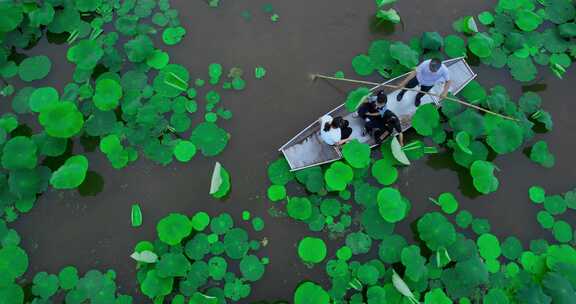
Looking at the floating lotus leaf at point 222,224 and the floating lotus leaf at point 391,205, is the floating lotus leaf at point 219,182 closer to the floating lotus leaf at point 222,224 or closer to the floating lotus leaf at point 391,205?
the floating lotus leaf at point 222,224

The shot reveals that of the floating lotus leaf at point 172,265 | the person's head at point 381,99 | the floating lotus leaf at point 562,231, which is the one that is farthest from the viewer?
the floating lotus leaf at point 562,231

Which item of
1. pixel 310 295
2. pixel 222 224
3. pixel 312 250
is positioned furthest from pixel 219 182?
pixel 310 295

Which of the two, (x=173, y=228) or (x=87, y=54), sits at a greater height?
(x=87, y=54)

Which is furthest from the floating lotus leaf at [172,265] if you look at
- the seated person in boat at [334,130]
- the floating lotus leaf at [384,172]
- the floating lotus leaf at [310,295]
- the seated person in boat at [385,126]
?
the seated person in boat at [385,126]

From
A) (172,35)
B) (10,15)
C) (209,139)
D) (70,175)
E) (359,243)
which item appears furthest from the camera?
(172,35)

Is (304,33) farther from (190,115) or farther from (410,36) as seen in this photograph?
(190,115)

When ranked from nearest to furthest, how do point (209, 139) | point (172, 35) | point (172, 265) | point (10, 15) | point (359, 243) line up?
point (172, 265) → point (359, 243) → point (209, 139) → point (10, 15) → point (172, 35)

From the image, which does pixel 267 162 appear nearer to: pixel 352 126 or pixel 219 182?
pixel 219 182

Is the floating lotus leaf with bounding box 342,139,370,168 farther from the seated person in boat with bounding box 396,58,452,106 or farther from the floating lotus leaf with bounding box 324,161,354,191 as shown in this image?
the seated person in boat with bounding box 396,58,452,106
